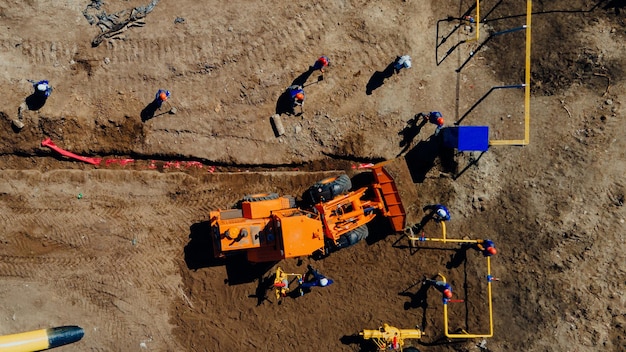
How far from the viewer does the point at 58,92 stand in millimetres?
11633

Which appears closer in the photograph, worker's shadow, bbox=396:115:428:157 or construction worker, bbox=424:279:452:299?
construction worker, bbox=424:279:452:299

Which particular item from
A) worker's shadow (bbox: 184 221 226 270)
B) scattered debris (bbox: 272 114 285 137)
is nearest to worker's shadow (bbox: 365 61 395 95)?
scattered debris (bbox: 272 114 285 137)

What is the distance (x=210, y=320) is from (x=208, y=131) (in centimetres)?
468

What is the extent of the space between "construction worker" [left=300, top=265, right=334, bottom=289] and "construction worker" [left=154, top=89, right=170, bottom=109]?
5.36m

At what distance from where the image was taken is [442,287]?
38.0ft

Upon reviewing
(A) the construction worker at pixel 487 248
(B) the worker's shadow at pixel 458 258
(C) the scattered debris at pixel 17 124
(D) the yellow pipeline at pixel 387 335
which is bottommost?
(D) the yellow pipeline at pixel 387 335

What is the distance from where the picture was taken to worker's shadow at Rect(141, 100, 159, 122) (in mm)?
11656

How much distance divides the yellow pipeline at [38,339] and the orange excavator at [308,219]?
13.3 feet

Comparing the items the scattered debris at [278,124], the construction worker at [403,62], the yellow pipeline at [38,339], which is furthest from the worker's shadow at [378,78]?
the yellow pipeline at [38,339]

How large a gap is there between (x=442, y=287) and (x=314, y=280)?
311 centimetres

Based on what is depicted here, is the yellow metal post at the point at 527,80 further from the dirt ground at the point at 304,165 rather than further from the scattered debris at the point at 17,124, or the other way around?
the scattered debris at the point at 17,124

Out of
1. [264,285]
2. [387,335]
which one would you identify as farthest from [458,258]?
[264,285]

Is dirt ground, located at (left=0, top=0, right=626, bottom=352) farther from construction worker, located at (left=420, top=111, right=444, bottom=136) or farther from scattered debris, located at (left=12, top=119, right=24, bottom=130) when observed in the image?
construction worker, located at (left=420, top=111, right=444, bottom=136)

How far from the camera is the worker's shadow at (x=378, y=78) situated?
1174 cm
